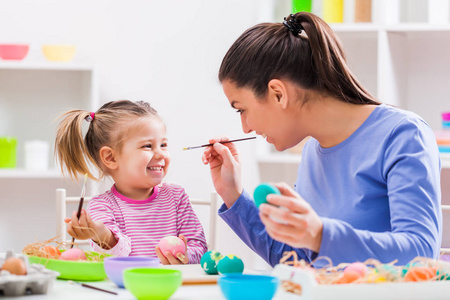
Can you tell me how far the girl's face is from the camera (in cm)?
206

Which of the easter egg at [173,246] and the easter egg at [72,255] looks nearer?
the easter egg at [72,255]

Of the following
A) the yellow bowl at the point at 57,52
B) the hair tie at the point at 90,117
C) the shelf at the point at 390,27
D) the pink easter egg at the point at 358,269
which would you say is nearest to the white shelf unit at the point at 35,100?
the yellow bowl at the point at 57,52

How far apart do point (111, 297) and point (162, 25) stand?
7.26 feet

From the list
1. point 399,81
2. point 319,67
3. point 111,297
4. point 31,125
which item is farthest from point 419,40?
point 111,297

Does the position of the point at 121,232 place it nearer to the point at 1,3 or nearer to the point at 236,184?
the point at 236,184

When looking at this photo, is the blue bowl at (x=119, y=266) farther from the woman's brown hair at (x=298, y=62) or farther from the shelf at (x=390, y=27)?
the shelf at (x=390, y=27)

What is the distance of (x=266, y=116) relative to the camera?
1.59 m

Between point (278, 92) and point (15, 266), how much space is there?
2.43 feet

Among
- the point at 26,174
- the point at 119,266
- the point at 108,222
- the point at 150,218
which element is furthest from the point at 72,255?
the point at 26,174

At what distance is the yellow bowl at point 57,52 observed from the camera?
112 inches

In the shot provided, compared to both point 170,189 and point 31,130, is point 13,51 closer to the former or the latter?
point 31,130

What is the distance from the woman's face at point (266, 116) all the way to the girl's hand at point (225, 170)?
0.37 feet

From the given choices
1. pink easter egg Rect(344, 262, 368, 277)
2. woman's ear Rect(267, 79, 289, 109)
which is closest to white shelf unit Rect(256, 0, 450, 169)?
woman's ear Rect(267, 79, 289, 109)

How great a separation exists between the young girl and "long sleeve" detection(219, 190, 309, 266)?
0.33m
